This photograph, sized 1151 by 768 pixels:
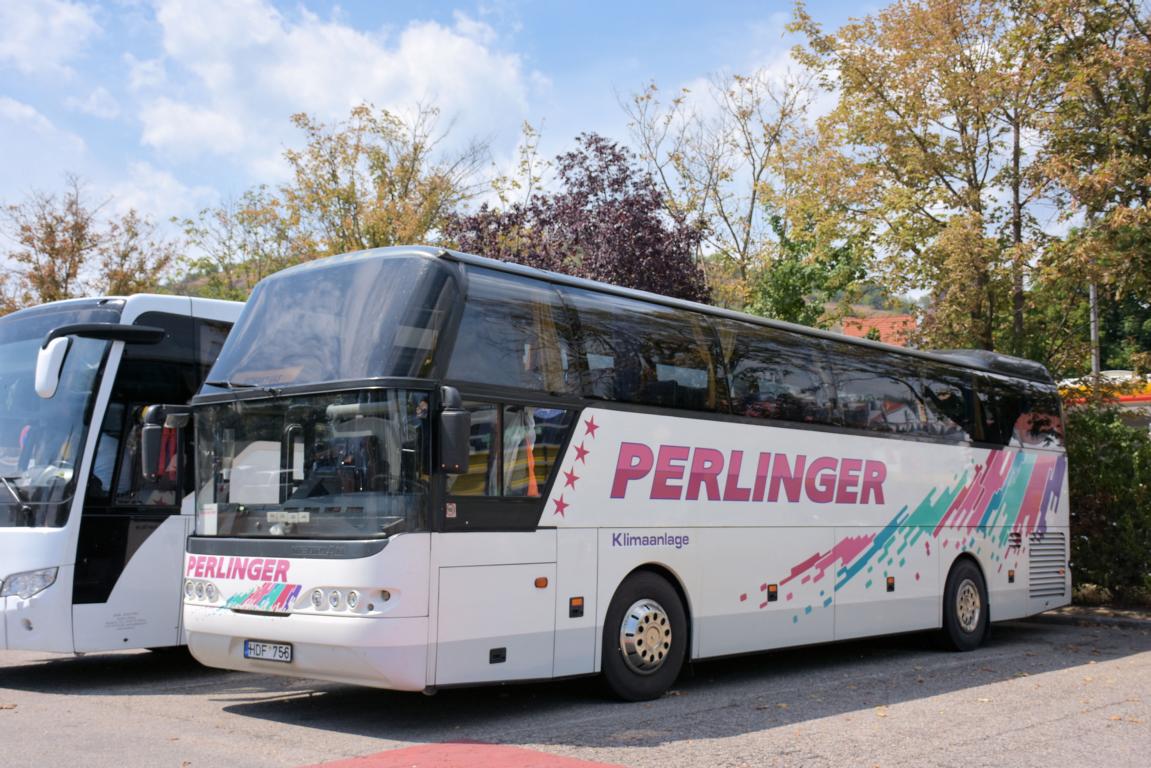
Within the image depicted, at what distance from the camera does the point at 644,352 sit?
987 centimetres

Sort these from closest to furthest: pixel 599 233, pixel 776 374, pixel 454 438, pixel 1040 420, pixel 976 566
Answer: pixel 454 438 → pixel 776 374 → pixel 976 566 → pixel 1040 420 → pixel 599 233

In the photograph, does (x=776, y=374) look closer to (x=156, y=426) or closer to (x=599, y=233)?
(x=156, y=426)

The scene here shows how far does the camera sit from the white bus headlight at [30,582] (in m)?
9.64

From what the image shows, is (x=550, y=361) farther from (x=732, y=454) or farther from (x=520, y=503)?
(x=732, y=454)

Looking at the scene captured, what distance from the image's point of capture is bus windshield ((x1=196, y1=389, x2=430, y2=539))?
7695 mm

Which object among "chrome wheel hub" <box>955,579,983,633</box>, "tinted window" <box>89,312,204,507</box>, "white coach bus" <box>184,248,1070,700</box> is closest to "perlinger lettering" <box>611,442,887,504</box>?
"white coach bus" <box>184,248,1070,700</box>

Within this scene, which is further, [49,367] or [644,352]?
[644,352]

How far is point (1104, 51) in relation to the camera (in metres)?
16.3

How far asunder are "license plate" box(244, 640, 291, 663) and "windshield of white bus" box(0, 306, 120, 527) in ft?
8.92

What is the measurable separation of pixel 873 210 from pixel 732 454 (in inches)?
374

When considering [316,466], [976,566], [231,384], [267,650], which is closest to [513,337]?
[316,466]

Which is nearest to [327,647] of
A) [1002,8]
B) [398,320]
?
[398,320]

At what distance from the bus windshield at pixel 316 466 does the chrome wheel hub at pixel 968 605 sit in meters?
8.84

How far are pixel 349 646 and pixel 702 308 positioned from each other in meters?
4.97
